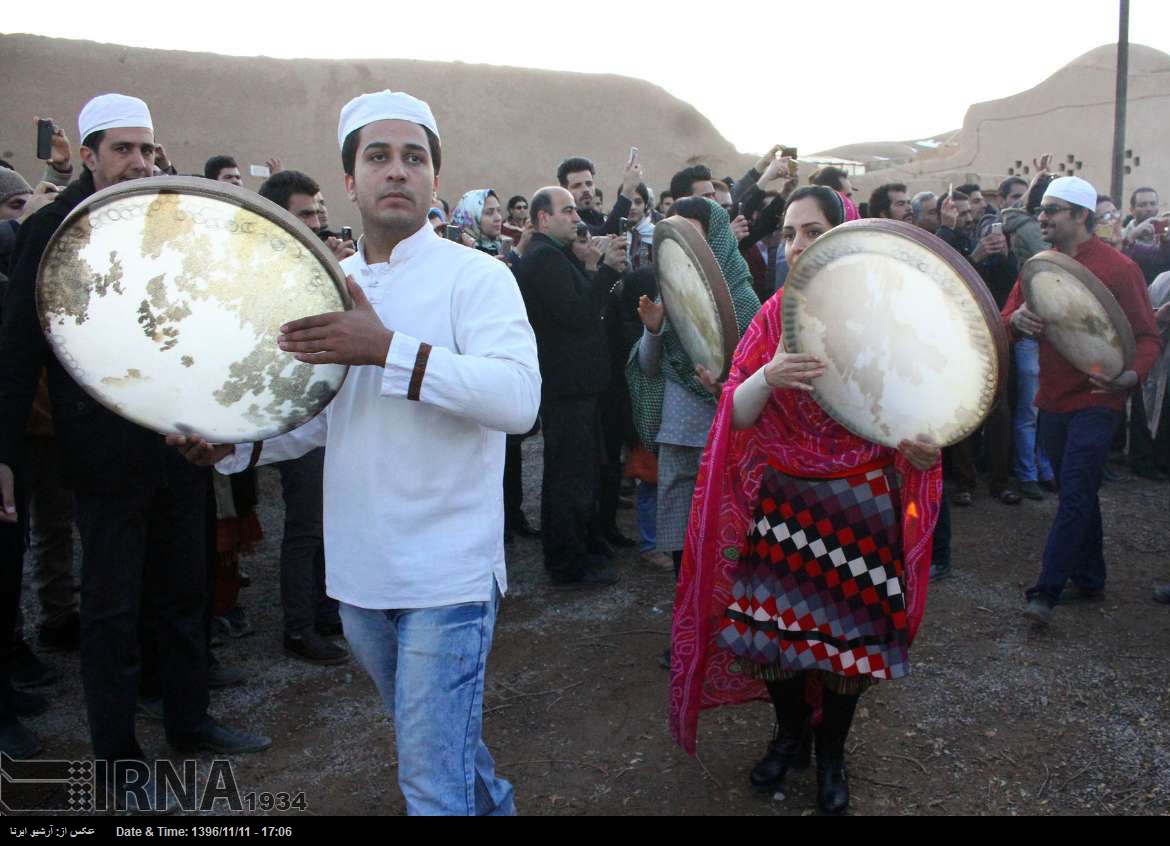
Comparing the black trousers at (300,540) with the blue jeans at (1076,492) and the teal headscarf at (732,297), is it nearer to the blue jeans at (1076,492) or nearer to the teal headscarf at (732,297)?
the teal headscarf at (732,297)

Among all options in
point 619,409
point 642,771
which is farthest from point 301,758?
point 619,409

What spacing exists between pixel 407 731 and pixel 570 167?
487 centimetres

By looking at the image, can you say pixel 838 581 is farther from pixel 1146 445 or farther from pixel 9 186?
pixel 1146 445

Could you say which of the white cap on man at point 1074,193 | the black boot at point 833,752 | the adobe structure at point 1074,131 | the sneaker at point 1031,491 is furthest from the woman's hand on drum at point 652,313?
the adobe structure at point 1074,131

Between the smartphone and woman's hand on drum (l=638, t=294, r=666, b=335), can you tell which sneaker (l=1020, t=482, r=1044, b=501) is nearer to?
woman's hand on drum (l=638, t=294, r=666, b=335)

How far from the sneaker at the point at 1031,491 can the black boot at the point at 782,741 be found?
4.28m

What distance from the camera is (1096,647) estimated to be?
4.28m

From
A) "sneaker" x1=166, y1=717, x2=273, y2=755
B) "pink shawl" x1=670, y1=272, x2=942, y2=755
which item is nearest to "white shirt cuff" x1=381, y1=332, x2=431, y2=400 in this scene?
"pink shawl" x1=670, y1=272, x2=942, y2=755

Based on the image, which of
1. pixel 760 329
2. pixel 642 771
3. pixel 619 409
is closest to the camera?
pixel 760 329

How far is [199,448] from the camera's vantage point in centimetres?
223

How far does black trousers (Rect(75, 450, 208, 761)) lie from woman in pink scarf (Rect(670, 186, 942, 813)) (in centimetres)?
165

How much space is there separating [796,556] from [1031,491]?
4552 mm

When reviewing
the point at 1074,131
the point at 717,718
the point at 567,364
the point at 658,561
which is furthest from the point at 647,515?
the point at 1074,131

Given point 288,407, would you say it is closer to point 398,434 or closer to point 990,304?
point 398,434
